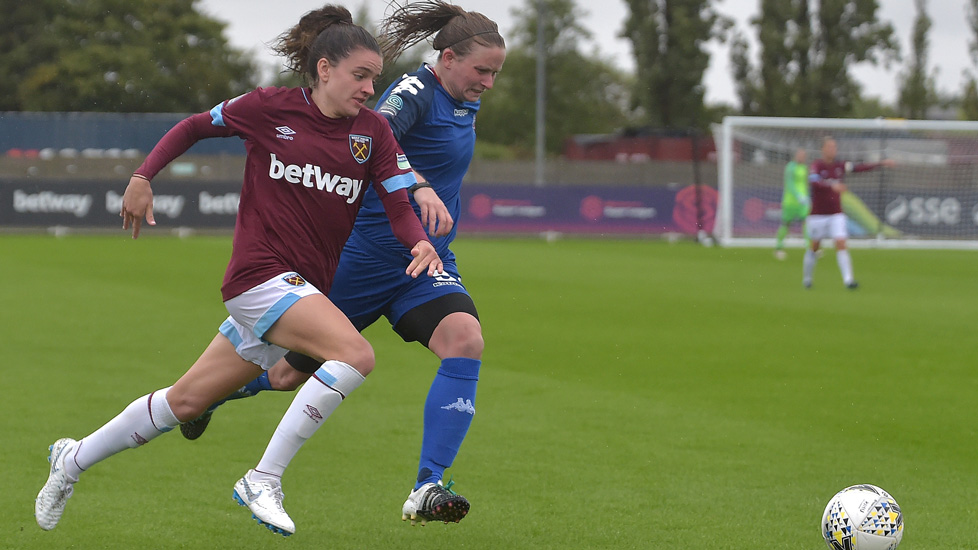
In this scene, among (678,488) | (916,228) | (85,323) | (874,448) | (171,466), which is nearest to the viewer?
(678,488)

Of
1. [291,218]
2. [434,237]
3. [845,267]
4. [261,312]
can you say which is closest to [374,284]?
[434,237]

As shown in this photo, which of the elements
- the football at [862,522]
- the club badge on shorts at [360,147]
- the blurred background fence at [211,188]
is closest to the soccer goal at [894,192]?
the blurred background fence at [211,188]

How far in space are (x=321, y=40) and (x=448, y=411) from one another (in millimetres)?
1581

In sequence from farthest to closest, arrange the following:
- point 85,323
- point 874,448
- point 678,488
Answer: point 85,323 < point 874,448 < point 678,488

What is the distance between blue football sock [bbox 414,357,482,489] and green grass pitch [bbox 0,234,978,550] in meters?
0.35

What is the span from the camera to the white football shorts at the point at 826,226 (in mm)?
17453

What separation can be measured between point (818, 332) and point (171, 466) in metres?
7.58

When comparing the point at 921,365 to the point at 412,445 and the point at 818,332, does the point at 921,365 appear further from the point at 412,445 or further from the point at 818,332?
the point at 412,445

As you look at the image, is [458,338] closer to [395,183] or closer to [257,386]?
[395,183]

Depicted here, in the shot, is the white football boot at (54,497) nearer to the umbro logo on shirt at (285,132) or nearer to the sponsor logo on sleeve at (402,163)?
the umbro logo on shirt at (285,132)

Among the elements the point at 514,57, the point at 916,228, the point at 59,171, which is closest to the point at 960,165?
the point at 916,228

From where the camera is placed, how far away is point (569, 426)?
23.1 ft

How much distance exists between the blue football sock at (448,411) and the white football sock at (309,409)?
53 centimetres

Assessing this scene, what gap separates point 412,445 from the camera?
6.53 metres
